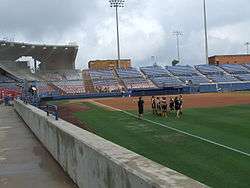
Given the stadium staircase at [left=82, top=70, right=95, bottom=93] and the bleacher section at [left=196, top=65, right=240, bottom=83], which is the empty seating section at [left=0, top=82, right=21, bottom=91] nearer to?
the stadium staircase at [left=82, top=70, right=95, bottom=93]

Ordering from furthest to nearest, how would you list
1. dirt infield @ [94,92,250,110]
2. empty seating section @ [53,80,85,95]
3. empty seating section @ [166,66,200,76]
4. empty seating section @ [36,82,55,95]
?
empty seating section @ [166,66,200,76], empty seating section @ [53,80,85,95], empty seating section @ [36,82,55,95], dirt infield @ [94,92,250,110]

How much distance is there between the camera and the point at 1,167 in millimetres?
11906

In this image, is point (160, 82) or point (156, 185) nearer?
point (156, 185)

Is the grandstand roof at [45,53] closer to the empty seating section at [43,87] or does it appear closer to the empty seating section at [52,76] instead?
the empty seating section at [52,76]

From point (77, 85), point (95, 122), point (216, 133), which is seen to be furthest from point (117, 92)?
point (216, 133)

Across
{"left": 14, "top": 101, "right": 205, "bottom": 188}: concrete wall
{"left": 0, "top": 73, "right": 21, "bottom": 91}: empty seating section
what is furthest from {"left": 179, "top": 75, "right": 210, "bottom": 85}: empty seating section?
{"left": 14, "top": 101, "right": 205, "bottom": 188}: concrete wall

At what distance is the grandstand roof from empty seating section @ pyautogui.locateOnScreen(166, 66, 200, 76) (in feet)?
60.3

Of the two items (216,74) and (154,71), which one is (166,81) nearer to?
(154,71)

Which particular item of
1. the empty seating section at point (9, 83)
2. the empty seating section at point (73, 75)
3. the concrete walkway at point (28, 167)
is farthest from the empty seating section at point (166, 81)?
the concrete walkway at point (28, 167)

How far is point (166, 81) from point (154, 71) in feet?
28.4

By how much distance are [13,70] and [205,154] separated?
71.8 metres

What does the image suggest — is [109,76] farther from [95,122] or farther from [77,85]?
[95,122]

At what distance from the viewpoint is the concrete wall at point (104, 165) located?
4730 millimetres

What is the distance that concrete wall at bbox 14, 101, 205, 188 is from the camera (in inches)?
186
